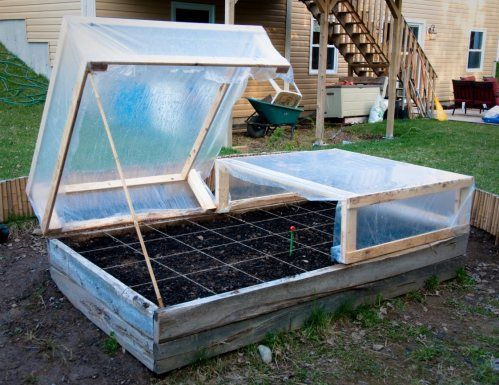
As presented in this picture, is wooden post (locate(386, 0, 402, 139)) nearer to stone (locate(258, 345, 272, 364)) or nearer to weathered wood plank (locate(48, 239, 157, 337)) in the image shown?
weathered wood plank (locate(48, 239, 157, 337))

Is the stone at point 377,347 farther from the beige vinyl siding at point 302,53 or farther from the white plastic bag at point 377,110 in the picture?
the beige vinyl siding at point 302,53

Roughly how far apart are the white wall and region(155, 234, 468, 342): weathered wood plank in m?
10.9

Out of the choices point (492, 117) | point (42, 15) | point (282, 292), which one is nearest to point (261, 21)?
point (42, 15)

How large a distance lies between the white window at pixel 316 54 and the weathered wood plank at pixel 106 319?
474 inches

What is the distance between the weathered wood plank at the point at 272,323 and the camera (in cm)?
361

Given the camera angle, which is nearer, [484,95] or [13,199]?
[13,199]

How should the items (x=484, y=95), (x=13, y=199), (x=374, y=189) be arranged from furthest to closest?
(x=484, y=95), (x=13, y=199), (x=374, y=189)

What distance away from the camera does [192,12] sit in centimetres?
1295

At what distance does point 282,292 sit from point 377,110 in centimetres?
1147

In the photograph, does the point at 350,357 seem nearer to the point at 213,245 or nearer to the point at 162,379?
the point at 162,379

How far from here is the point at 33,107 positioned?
12.3m

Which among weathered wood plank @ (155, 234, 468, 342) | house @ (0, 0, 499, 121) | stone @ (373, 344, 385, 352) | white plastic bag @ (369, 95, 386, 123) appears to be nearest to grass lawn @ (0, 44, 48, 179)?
house @ (0, 0, 499, 121)

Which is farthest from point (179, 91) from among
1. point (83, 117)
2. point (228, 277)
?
point (228, 277)

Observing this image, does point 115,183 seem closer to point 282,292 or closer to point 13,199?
point 13,199
